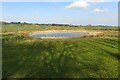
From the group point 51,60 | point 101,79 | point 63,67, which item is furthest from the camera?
point 51,60

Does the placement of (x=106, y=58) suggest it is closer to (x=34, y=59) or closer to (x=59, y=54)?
(x=59, y=54)

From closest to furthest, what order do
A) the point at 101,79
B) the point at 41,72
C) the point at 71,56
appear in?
1. the point at 101,79
2. the point at 41,72
3. the point at 71,56

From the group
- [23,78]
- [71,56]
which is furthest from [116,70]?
[23,78]

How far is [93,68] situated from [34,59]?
7685 mm

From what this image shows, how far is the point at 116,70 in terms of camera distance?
22.6 metres

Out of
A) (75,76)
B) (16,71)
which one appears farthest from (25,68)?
(75,76)

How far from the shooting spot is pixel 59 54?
96.6ft

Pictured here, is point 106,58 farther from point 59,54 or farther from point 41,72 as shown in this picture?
point 41,72

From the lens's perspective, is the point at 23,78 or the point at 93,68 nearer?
the point at 23,78

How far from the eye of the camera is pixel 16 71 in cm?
2220

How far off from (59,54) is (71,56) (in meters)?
1.85

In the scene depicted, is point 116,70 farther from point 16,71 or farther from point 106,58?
point 16,71

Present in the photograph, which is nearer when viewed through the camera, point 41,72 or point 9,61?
point 41,72

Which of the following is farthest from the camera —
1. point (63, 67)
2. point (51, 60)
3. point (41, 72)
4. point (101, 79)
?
point (51, 60)
